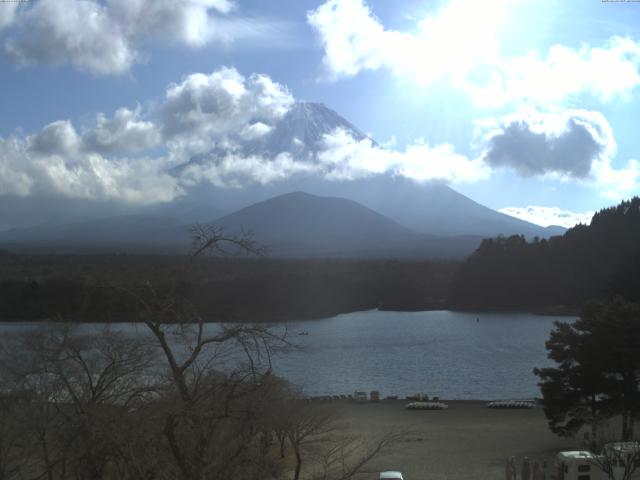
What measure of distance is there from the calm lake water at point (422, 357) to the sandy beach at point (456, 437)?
2134 mm

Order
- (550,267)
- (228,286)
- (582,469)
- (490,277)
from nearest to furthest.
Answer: (582,469) → (228,286) → (550,267) → (490,277)

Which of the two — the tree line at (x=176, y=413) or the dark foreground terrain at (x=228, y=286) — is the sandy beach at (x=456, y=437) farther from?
the tree line at (x=176, y=413)

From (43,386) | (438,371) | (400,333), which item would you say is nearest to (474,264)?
(400,333)

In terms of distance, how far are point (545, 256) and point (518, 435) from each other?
132ft

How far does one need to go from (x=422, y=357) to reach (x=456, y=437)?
15362 millimetres

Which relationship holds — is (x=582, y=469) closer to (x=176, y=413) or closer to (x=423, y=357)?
(x=176, y=413)

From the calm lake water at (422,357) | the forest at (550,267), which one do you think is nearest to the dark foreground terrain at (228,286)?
the calm lake water at (422,357)

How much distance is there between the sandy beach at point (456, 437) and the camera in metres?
11.7

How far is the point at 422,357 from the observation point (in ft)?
98.5

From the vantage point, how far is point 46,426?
20.3ft

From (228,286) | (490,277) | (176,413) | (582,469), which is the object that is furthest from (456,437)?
(490,277)

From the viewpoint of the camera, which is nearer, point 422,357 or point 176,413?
point 176,413

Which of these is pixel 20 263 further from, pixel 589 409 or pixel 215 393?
pixel 215 393

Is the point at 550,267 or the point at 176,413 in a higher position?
the point at 550,267
